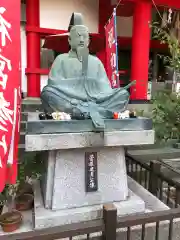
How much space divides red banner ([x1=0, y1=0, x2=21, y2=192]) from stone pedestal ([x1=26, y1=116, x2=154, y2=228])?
0.31m

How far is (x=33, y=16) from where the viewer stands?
630cm

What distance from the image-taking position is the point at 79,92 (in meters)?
2.64

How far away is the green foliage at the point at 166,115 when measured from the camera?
3582 mm

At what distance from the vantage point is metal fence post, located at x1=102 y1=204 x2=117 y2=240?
1.89 meters

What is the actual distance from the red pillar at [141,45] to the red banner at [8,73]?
4.59 meters

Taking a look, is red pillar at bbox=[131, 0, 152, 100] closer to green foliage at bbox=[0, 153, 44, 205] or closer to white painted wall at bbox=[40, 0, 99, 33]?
white painted wall at bbox=[40, 0, 99, 33]

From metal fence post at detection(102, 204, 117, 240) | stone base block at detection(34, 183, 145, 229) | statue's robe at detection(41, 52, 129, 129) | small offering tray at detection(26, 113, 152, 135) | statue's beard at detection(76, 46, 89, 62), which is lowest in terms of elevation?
stone base block at detection(34, 183, 145, 229)

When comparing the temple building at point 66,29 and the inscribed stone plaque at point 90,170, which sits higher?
the temple building at point 66,29

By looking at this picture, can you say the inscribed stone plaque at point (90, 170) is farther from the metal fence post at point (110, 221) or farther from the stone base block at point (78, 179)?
the metal fence post at point (110, 221)

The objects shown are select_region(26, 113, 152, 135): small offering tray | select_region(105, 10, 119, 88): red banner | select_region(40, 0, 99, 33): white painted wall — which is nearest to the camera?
select_region(26, 113, 152, 135): small offering tray

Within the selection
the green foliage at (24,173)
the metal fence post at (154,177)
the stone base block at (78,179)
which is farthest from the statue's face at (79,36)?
the metal fence post at (154,177)

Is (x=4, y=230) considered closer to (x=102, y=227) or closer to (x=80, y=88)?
(x=102, y=227)

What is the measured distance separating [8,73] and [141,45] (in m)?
4.98

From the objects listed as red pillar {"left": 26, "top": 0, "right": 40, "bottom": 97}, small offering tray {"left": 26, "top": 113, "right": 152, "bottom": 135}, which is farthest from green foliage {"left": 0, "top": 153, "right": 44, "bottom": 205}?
red pillar {"left": 26, "top": 0, "right": 40, "bottom": 97}
